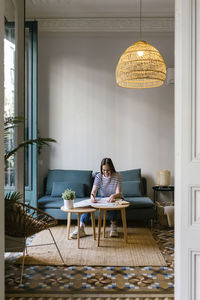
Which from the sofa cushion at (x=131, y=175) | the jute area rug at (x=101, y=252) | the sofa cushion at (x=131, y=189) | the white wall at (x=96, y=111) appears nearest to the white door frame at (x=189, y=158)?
the jute area rug at (x=101, y=252)

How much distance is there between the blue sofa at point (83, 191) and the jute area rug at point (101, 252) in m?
0.38

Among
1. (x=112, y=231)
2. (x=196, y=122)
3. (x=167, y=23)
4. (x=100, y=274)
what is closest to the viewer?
(x=196, y=122)

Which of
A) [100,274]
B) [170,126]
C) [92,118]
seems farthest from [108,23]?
[100,274]

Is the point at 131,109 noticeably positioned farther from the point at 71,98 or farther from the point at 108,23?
the point at 108,23

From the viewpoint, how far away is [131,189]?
574 centimetres

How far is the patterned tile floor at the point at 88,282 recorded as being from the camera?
116 inches

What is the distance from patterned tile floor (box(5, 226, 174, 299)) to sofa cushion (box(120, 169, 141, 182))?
229cm

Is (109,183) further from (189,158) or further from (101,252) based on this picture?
(189,158)

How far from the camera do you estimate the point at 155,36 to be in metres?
6.16

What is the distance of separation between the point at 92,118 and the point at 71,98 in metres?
0.55

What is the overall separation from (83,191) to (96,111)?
155cm

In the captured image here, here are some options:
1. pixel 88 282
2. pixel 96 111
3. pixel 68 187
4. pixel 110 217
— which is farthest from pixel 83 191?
pixel 88 282

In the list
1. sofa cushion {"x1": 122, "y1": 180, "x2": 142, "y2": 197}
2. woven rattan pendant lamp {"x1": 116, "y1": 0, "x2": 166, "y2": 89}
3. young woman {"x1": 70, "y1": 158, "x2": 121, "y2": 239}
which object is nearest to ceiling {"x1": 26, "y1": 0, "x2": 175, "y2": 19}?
woven rattan pendant lamp {"x1": 116, "y1": 0, "x2": 166, "y2": 89}

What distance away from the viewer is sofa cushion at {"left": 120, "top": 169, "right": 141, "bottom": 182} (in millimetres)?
5910
